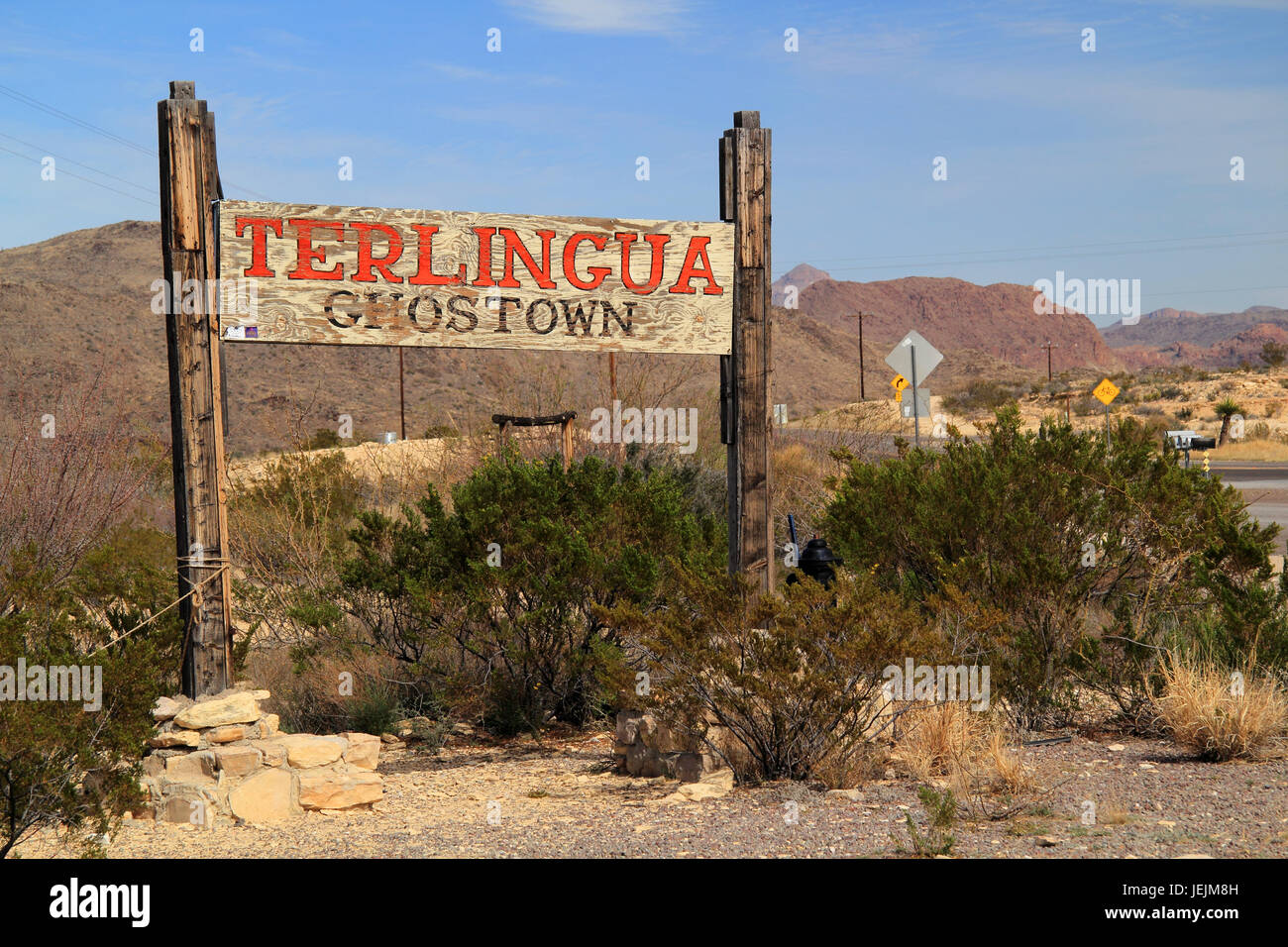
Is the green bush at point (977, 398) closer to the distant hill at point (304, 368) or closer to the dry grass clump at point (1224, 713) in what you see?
the distant hill at point (304, 368)

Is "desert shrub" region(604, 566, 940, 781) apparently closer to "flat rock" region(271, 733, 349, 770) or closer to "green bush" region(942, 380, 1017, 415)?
"flat rock" region(271, 733, 349, 770)

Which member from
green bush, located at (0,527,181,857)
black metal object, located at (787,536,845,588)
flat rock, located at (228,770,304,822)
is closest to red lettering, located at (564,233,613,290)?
black metal object, located at (787,536,845,588)

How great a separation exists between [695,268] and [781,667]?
2735 mm

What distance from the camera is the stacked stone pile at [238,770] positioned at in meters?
5.96

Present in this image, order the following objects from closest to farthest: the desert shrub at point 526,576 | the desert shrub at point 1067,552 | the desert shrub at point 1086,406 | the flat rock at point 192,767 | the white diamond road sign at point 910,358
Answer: the flat rock at point 192,767
the desert shrub at point 1067,552
the desert shrub at point 526,576
the white diamond road sign at point 910,358
the desert shrub at point 1086,406

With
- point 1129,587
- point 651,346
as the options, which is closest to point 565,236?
point 651,346

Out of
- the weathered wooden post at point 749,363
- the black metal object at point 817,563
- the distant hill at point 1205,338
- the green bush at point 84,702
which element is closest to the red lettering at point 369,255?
the weathered wooden post at point 749,363

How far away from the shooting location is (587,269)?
712 cm

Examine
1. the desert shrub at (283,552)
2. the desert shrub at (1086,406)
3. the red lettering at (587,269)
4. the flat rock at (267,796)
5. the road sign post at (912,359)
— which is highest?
the red lettering at (587,269)

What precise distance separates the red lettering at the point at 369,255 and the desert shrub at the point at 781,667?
8.05ft

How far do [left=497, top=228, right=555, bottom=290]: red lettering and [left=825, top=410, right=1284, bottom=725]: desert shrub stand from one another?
3067mm

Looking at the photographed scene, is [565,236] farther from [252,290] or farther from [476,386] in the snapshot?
[476,386]

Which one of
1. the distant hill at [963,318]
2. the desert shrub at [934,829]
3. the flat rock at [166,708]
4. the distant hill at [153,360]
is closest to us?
the desert shrub at [934,829]

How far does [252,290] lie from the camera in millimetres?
6602
